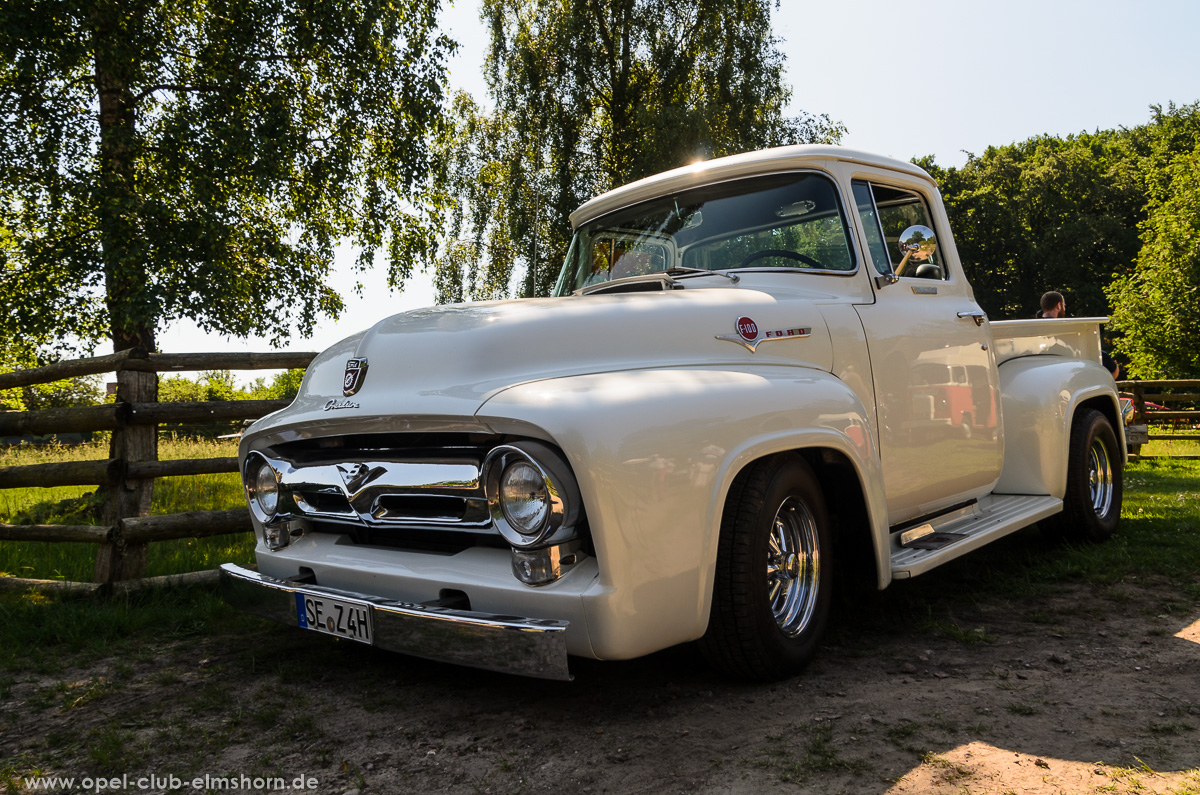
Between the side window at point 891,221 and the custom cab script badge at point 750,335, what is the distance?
3.25 ft

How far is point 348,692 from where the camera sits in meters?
3.21

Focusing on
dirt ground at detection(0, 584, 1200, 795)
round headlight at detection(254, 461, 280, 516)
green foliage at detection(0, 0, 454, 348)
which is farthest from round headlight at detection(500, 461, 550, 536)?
green foliage at detection(0, 0, 454, 348)

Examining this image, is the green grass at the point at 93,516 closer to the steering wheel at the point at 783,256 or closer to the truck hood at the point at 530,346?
the truck hood at the point at 530,346

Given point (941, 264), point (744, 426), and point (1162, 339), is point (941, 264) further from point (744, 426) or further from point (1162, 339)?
point (1162, 339)

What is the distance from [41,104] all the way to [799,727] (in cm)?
1228

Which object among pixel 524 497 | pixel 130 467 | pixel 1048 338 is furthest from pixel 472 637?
pixel 1048 338

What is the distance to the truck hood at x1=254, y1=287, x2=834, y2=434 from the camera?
282 cm

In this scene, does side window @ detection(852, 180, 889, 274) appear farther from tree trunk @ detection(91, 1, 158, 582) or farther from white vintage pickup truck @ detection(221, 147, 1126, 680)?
tree trunk @ detection(91, 1, 158, 582)

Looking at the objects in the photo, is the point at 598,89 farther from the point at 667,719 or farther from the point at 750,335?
the point at 667,719

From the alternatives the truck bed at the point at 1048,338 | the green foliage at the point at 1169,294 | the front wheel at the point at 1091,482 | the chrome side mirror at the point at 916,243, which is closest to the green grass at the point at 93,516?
the chrome side mirror at the point at 916,243

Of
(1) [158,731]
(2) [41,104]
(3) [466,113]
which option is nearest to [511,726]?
(1) [158,731]

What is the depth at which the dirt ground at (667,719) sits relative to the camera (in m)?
2.36

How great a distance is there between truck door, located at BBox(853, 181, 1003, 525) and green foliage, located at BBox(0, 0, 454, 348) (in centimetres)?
895

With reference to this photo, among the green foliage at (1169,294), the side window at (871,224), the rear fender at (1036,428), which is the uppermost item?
the green foliage at (1169,294)
